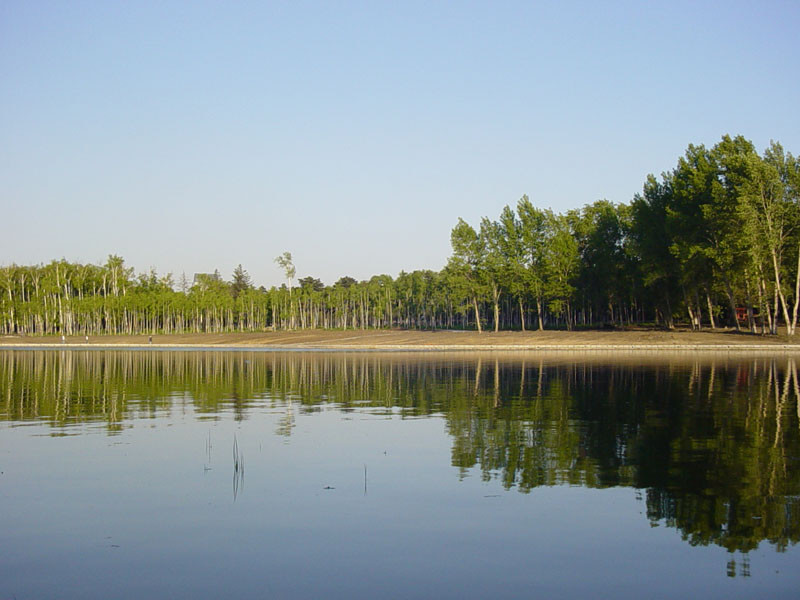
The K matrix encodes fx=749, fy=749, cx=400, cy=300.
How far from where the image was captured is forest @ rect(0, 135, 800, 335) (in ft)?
231

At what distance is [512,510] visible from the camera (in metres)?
13.5

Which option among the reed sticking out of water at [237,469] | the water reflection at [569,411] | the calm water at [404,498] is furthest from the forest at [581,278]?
→ the reed sticking out of water at [237,469]

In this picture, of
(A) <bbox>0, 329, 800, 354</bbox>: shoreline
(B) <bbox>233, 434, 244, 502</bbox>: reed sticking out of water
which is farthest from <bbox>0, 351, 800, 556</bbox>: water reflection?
(A) <bbox>0, 329, 800, 354</bbox>: shoreline

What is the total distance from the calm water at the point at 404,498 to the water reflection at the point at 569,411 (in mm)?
101

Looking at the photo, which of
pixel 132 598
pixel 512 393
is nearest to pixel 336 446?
pixel 132 598

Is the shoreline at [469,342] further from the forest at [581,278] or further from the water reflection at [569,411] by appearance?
the water reflection at [569,411]

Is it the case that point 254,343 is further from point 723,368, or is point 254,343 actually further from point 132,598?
point 132,598

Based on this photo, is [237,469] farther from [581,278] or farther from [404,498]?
[581,278]

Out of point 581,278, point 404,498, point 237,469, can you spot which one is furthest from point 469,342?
point 404,498

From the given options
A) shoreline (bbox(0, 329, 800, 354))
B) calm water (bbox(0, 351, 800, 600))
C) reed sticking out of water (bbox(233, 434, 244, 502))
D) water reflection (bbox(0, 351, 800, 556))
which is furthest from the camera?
shoreline (bbox(0, 329, 800, 354))

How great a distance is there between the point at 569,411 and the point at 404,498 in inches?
525

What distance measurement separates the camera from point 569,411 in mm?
26469

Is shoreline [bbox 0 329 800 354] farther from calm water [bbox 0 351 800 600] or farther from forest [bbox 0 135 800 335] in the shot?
calm water [bbox 0 351 800 600]

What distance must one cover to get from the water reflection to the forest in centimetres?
2025
